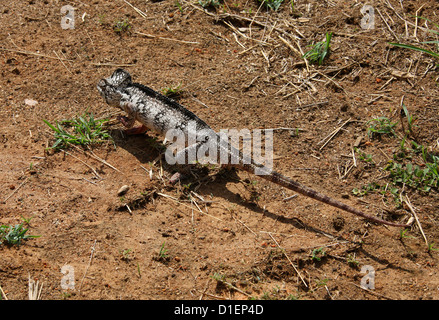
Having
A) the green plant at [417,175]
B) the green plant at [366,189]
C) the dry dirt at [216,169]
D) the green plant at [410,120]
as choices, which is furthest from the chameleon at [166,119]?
the green plant at [410,120]

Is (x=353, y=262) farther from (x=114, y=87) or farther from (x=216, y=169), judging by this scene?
(x=114, y=87)

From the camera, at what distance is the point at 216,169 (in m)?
5.09

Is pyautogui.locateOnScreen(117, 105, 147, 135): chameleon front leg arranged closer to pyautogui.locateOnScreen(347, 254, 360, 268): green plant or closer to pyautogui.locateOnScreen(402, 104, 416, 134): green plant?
pyautogui.locateOnScreen(347, 254, 360, 268): green plant

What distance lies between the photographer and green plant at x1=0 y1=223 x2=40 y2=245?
3.98 meters

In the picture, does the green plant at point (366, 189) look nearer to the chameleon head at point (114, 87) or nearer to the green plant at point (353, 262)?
the green plant at point (353, 262)

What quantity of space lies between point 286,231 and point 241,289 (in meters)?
0.86

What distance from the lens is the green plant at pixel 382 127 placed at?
17.0 ft

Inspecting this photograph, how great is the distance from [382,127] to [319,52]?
152 centimetres

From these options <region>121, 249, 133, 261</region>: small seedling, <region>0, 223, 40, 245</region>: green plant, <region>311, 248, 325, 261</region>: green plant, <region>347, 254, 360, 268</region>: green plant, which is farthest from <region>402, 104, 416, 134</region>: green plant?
<region>0, 223, 40, 245</region>: green plant

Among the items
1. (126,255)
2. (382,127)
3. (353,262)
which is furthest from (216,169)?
(382,127)

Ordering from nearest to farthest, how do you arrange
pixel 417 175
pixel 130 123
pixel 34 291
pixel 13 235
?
pixel 34 291
pixel 13 235
pixel 417 175
pixel 130 123

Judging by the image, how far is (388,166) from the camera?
4930 mm

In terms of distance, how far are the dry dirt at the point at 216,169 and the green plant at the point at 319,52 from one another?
0.15 meters

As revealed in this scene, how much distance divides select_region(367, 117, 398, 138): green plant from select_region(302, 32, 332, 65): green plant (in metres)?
1.30
